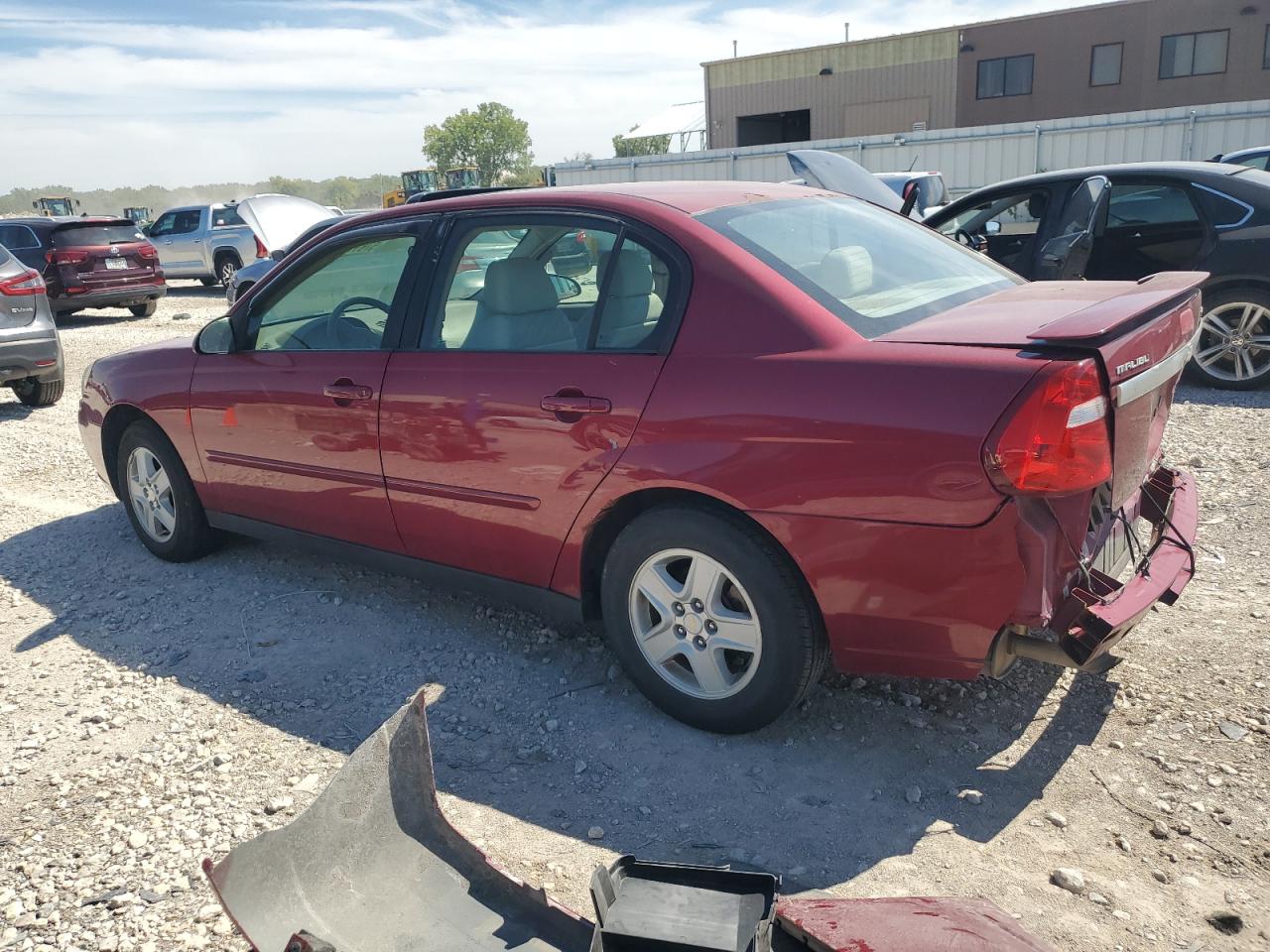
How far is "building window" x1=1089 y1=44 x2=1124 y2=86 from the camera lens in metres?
35.2

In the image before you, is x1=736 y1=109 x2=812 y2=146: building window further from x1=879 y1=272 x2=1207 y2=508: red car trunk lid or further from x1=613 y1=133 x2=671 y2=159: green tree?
x1=879 y1=272 x2=1207 y2=508: red car trunk lid

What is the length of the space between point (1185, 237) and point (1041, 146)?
1407cm

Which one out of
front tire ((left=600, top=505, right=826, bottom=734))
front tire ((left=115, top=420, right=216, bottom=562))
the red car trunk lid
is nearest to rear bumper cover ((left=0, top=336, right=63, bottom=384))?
front tire ((left=115, top=420, right=216, bottom=562))

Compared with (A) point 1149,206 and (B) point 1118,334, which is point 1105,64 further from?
(B) point 1118,334

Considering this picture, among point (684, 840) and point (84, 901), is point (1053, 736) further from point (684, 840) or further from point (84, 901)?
point (84, 901)

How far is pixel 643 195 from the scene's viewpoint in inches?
138

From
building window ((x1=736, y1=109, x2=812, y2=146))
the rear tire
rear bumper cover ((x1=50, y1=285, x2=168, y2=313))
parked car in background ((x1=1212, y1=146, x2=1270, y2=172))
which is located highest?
building window ((x1=736, y1=109, x2=812, y2=146))

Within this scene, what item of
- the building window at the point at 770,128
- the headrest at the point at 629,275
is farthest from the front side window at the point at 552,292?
the building window at the point at 770,128

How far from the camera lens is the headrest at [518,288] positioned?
3.64 meters

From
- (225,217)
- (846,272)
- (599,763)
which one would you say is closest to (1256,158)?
(846,272)

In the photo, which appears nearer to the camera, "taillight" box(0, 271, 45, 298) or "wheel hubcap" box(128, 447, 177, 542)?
"wheel hubcap" box(128, 447, 177, 542)

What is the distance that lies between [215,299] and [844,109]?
27925 millimetres

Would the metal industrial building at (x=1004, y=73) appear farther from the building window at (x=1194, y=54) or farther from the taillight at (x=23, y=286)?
the taillight at (x=23, y=286)

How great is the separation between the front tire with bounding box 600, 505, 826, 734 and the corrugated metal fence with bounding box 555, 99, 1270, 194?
1648 centimetres
